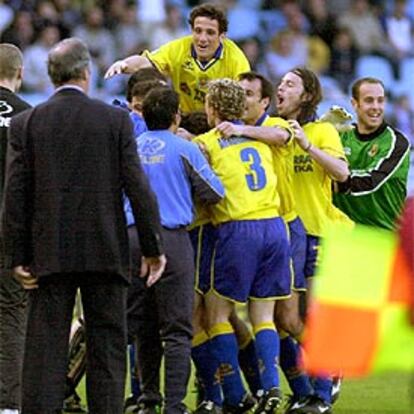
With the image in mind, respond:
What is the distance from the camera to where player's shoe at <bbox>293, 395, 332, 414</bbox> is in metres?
9.00

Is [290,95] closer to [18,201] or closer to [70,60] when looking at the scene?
[70,60]

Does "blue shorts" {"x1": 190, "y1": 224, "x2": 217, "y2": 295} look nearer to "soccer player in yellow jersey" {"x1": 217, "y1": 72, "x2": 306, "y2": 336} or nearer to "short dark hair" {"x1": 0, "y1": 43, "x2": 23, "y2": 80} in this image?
"soccer player in yellow jersey" {"x1": 217, "y1": 72, "x2": 306, "y2": 336}

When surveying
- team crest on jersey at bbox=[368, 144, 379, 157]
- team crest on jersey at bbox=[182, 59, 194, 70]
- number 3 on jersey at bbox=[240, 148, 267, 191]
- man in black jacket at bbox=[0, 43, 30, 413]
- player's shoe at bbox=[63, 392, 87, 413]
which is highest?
team crest on jersey at bbox=[182, 59, 194, 70]

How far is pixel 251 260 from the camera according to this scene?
8.61m

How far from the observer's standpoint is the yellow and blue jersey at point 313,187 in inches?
364

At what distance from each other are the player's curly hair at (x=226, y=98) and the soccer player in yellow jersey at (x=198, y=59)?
2.02 feet

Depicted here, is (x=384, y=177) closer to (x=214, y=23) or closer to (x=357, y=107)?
(x=357, y=107)

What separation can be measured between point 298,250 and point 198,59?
1.31 metres

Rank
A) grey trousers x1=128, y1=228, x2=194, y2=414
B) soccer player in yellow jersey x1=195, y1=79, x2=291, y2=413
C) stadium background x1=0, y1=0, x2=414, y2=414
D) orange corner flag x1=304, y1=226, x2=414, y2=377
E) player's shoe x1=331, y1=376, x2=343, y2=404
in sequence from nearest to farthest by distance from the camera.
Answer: orange corner flag x1=304, y1=226, x2=414, y2=377 < grey trousers x1=128, y1=228, x2=194, y2=414 < soccer player in yellow jersey x1=195, y1=79, x2=291, y2=413 < player's shoe x1=331, y1=376, x2=343, y2=404 < stadium background x1=0, y1=0, x2=414, y2=414

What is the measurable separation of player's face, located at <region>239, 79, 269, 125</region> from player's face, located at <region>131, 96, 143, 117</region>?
0.70 metres

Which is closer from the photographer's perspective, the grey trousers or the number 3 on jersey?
the grey trousers

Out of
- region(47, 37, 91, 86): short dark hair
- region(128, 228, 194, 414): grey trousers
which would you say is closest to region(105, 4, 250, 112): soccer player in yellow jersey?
region(128, 228, 194, 414): grey trousers

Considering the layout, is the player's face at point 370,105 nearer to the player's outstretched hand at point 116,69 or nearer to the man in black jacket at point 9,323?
the player's outstretched hand at point 116,69

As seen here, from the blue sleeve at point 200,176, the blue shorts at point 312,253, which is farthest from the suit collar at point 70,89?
the blue shorts at point 312,253
